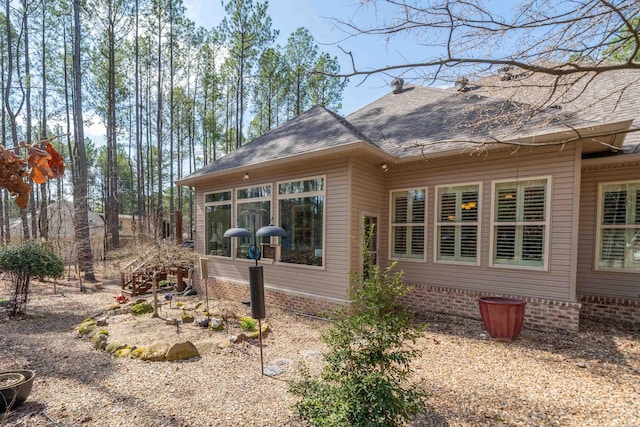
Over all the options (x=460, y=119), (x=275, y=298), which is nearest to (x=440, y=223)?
(x=460, y=119)

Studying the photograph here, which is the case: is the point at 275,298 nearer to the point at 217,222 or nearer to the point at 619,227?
the point at 217,222

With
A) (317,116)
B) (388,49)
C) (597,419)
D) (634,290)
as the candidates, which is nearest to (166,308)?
(317,116)

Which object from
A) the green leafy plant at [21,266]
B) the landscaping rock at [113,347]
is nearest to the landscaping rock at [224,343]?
the landscaping rock at [113,347]

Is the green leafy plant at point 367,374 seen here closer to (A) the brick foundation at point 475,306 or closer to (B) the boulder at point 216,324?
(B) the boulder at point 216,324

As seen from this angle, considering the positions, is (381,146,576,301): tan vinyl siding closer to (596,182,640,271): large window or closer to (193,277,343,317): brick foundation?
(596,182,640,271): large window

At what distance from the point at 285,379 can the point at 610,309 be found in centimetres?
636

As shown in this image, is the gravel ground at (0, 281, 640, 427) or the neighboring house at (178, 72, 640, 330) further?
the neighboring house at (178, 72, 640, 330)

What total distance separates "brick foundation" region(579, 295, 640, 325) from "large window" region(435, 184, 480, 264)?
2.35m

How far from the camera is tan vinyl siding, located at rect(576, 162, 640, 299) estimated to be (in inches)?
225

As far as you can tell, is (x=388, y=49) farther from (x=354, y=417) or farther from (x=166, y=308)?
(x=166, y=308)

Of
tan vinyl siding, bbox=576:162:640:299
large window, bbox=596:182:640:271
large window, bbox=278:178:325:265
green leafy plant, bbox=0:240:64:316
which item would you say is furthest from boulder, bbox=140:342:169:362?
large window, bbox=596:182:640:271

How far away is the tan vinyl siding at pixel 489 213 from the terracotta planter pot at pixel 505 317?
94cm

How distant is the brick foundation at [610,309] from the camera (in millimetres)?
5504

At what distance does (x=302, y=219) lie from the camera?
6.59 m
